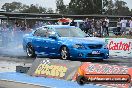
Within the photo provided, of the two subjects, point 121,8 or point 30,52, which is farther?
point 121,8

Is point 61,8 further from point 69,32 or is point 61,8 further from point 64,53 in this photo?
point 64,53

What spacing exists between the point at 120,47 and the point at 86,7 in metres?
85.5

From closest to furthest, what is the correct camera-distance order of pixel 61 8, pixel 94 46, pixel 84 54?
pixel 84 54
pixel 94 46
pixel 61 8

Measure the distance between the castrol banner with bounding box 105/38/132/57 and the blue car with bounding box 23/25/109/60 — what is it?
264cm

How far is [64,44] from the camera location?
16.6 m

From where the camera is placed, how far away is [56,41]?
1714 centimetres

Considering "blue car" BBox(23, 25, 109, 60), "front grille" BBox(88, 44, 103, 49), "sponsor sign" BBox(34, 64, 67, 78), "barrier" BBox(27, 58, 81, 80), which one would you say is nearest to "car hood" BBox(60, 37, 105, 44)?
"blue car" BBox(23, 25, 109, 60)

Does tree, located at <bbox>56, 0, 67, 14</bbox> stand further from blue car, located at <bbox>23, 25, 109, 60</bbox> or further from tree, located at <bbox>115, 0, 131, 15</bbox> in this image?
blue car, located at <bbox>23, 25, 109, 60</bbox>

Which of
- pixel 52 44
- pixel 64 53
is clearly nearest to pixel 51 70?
pixel 64 53

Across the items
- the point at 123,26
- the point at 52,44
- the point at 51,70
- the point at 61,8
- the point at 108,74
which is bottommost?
the point at 61,8

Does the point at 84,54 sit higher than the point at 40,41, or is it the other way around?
the point at 40,41

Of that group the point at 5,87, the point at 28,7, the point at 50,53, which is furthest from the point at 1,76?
the point at 28,7

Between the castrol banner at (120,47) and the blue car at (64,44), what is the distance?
2.64 m

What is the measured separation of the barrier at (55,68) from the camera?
21.3 feet
